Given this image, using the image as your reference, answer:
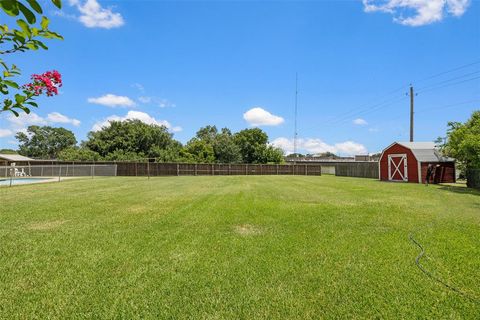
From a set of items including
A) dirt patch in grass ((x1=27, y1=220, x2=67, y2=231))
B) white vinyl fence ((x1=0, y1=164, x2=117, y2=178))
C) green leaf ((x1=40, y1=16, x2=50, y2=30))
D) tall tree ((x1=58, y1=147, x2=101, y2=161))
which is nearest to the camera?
green leaf ((x1=40, y1=16, x2=50, y2=30))

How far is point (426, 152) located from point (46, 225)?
22.1 meters

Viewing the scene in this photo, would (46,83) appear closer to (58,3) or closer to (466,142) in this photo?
(58,3)

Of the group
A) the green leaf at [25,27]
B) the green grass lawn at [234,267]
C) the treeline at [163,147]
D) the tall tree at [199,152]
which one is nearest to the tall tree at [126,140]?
the treeline at [163,147]

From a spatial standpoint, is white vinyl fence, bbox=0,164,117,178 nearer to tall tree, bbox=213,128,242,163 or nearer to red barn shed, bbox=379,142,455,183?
tall tree, bbox=213,128,242,163

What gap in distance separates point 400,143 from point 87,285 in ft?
74.0

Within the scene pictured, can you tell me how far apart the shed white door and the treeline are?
79.4 ft

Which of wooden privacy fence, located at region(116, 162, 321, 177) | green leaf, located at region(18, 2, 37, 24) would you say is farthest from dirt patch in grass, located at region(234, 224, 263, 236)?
wooden privacy fence, located at region(116, 162, 321, 177)

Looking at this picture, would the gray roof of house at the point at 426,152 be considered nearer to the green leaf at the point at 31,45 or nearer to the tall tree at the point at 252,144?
the green leaf at the point at 31,45

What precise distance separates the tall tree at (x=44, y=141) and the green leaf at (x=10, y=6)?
72631 mm

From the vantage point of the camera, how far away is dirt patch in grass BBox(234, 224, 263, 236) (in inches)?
Answer: 189

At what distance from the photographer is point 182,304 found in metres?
2.46

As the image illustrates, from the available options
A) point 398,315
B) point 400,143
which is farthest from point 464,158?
point 398,315

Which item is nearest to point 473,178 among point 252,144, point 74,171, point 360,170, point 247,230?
point 360,170

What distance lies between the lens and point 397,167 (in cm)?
2098
